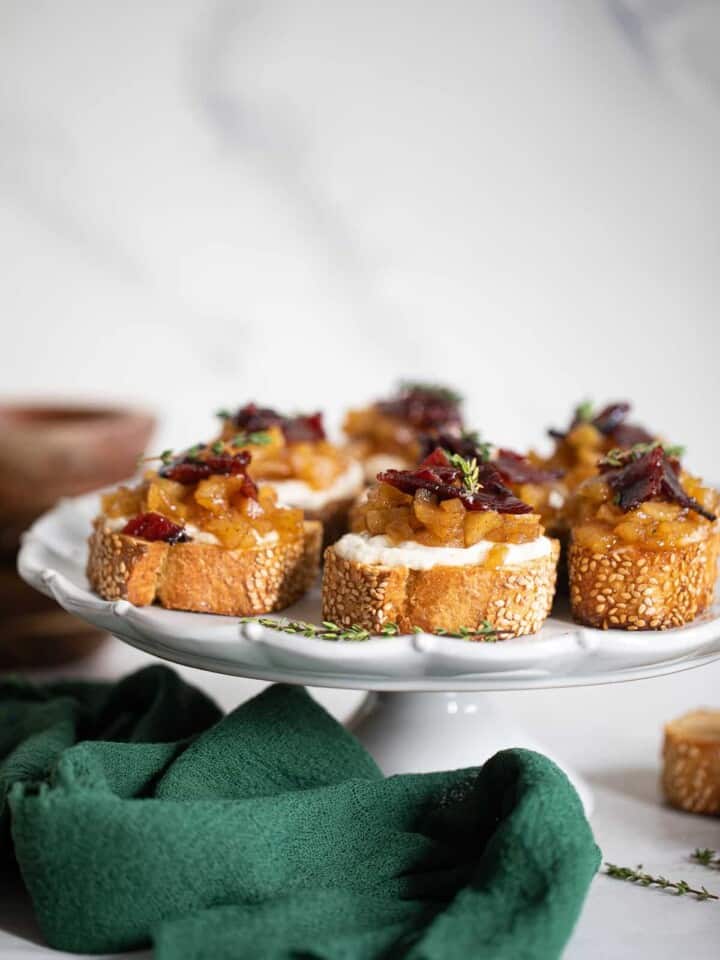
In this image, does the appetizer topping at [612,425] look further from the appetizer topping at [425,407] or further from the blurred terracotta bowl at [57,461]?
the blurred terracotta bowl at [57,461]

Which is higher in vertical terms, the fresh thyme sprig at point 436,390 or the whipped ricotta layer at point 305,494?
the fresh thyme sprig at point 436,390

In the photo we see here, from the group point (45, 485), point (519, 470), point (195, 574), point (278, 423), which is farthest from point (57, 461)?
point (519, 470)

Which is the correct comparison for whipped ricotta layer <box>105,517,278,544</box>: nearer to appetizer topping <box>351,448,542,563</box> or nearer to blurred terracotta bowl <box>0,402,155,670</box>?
appetizer topping <box>351,448,542,563</box>

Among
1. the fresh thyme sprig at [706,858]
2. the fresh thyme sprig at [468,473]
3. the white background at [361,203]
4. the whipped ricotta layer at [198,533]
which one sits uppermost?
the white background at [361,203]

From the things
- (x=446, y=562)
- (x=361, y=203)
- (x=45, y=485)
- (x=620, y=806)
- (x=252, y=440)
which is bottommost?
(x=620, y=806)

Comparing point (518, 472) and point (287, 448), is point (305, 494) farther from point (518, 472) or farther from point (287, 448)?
point (518, 472)

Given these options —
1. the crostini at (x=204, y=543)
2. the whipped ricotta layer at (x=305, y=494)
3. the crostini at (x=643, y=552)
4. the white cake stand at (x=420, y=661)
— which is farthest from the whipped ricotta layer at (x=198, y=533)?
the crostini at (x=643, y=552)

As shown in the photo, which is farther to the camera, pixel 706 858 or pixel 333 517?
pixel 333 517
